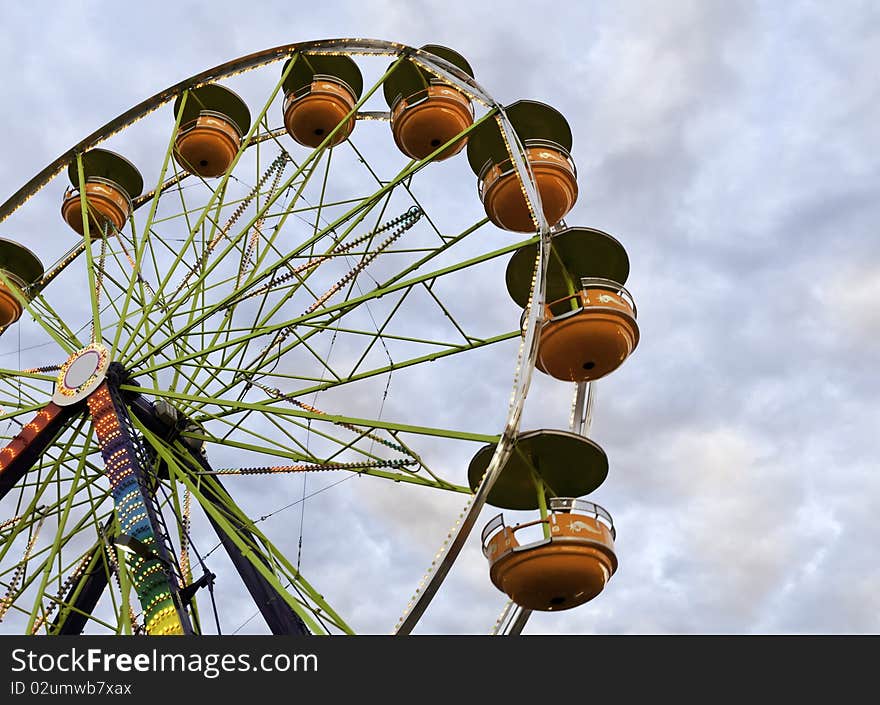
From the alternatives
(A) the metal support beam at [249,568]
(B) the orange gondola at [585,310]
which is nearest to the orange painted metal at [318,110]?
(B) the orange gondola at [585,310]

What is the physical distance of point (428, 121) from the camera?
12.9 meters

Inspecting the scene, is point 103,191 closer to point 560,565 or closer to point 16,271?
point 16,271

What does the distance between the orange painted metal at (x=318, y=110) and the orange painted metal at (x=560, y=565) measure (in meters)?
7.48

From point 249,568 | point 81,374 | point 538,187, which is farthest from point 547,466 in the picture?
point 81,374

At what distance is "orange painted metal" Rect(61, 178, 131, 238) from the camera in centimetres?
1440

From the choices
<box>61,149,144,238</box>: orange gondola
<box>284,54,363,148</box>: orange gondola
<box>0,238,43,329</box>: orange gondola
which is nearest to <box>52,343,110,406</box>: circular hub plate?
<box>0,238,43,329</box>: orange gondola

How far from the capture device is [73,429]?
38.5 feet

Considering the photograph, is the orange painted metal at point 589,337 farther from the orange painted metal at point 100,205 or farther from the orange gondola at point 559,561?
the orange painted metal at point 100,205

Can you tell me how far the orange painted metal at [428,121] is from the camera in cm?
1286
